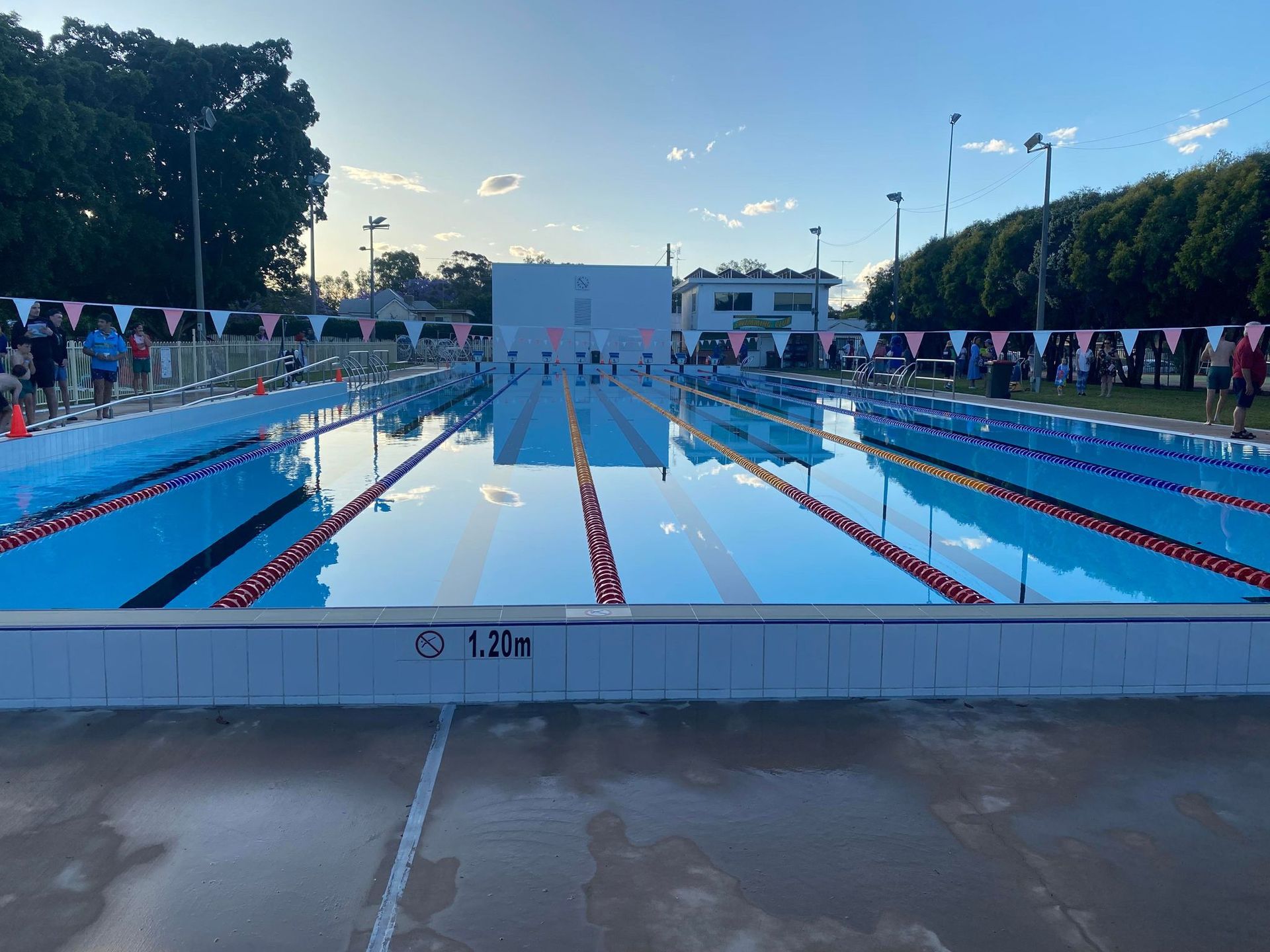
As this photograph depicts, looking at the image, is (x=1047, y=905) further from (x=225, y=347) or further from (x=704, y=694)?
(x=225, y=347)

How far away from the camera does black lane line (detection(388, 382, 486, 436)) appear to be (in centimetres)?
1256

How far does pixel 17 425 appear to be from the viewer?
8859 millimetres

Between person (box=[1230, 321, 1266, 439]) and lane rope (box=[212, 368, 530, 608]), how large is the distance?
825 cm

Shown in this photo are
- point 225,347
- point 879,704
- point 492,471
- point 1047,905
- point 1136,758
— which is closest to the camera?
point 1047,905

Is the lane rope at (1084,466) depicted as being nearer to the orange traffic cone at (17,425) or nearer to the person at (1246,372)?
the person at (1246,372)

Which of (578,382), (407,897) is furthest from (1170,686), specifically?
(578,382)

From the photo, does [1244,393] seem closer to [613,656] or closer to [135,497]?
[613,656]

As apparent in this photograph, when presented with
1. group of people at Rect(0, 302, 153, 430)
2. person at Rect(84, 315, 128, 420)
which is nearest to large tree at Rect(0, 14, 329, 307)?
group of people at Rect(0, 302, 153, 430)

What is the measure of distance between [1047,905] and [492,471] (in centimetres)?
786

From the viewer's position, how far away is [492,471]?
948cm

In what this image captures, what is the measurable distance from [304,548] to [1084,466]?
755cm

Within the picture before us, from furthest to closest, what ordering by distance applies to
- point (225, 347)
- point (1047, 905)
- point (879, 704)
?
point (225, 347)
point (879, 704)
point (1047, 905)

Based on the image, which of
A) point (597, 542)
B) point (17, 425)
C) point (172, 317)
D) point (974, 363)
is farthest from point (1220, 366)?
point (172, 317)

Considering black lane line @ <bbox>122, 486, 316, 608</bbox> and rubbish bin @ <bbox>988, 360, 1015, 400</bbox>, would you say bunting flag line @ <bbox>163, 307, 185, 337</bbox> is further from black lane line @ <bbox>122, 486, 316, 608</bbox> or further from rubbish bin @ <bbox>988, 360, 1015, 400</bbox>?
rubbish bin @ <bbox>988, 360, 1015, 400</bbox>
